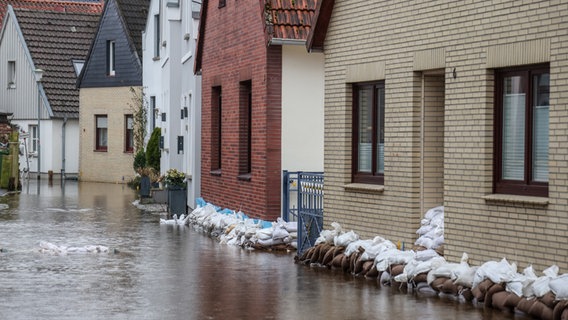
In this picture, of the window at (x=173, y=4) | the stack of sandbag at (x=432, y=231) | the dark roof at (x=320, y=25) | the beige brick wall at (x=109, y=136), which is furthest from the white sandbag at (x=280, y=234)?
the beige brick wall at (x=109, y=136)

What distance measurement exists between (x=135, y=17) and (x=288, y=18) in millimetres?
29407

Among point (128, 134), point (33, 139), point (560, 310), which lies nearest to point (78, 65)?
point (33, 139)

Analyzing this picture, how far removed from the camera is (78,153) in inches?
2165

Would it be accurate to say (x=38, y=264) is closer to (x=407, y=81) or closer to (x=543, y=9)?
(x=407, y=81)

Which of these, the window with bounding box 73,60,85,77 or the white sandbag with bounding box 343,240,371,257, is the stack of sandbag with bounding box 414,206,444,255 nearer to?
the white sandbag with bounding box 343,240,371,257

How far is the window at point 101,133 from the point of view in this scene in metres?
52.3

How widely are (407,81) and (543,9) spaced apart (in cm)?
338

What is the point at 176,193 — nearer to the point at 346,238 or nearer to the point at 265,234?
the point at 265,234

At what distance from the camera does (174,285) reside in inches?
616

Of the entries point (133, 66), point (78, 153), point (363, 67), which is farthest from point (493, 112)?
point (78, 153)

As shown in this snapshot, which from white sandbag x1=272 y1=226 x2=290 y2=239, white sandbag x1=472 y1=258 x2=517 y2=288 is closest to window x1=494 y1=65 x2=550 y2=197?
white sandbag x1=472 y1=258 x2=517 y2=288

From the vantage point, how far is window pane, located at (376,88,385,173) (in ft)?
56.5

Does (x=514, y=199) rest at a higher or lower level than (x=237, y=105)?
lower

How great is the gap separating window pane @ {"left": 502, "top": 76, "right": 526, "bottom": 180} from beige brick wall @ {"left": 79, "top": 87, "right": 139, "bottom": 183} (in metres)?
35.9
